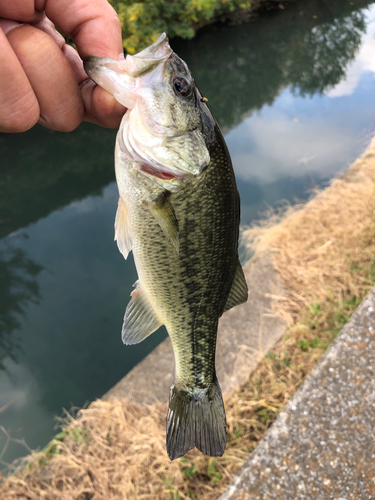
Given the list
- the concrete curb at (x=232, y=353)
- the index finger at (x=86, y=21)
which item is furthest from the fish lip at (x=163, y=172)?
the concrete curb at (x=232, y=353)

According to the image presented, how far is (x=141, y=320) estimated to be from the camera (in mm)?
1553

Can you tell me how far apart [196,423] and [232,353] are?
6.96ft

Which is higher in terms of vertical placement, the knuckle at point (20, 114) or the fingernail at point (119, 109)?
the knuckle at point (20, 114)

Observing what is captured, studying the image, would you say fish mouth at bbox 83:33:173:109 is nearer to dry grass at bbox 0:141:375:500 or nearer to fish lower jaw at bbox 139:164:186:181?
fish lower jaw at bbox 139:164:186:181

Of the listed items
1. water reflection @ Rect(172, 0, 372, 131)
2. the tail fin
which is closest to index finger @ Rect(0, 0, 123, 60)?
the tail fin

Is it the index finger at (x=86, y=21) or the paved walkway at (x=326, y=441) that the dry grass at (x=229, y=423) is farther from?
the index finger at (x=86, y=21)

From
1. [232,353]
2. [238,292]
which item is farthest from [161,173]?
[232,353]

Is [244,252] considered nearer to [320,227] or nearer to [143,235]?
[320,227]

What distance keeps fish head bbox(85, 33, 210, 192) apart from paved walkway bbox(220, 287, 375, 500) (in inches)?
70.9

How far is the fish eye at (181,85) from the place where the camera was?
48.3 inches

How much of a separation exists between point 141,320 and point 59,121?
3.09ft

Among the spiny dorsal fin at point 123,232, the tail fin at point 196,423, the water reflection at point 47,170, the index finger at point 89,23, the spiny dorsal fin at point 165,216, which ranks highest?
the index finger at point 89,23

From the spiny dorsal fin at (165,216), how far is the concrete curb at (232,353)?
8.16 feet

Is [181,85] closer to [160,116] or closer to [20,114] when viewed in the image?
[160,116]
